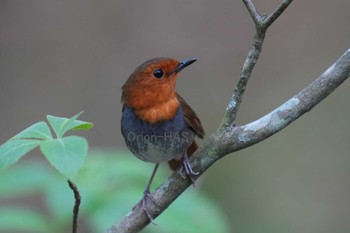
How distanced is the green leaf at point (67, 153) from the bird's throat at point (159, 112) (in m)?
1.55

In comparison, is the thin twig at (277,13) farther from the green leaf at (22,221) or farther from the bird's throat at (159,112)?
the green leaf at (22,221)

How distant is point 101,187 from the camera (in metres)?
2.90

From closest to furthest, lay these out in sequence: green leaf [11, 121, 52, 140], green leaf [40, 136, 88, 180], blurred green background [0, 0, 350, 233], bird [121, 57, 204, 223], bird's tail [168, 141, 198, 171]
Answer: green leaf [40, 136, 88, 180] → green leaf [11, 121, 52, 140] → bird [121, 57, 204, 223] → bird's tail [168, 141, 198, 171] → blurred green background [0, 0, 350, 233]

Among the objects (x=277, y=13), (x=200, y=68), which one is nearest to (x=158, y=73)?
(x=277, y=13)

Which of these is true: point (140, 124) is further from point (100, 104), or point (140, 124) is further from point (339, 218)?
point (100, 104)

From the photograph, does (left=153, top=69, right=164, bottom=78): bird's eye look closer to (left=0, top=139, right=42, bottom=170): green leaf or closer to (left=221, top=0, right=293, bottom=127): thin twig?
(left=221, top=0, right=293, bottom=127): thin twig

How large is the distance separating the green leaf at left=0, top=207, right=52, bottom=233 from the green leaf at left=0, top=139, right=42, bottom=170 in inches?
37.9

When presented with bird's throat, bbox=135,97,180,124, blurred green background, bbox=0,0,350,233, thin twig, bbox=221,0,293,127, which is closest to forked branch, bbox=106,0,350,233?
thin twig, bbox=221,0,293,127

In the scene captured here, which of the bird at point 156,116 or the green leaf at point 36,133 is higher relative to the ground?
the green leaf at point 36,133

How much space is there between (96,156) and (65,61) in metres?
4.78

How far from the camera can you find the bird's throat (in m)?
3.21

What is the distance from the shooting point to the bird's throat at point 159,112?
321 centimetres

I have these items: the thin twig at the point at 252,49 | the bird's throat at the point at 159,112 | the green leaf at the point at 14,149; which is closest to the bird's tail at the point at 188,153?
the bird's throat at the point at 159,112

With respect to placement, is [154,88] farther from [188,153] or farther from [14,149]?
[14,149]
